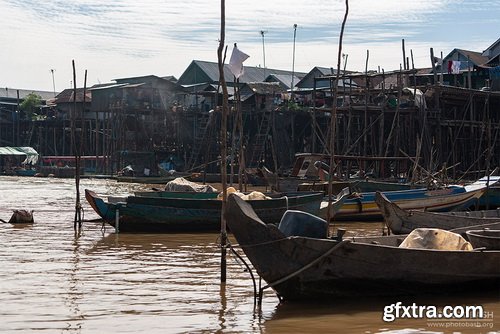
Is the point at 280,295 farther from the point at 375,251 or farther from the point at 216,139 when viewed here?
the point at 216,139

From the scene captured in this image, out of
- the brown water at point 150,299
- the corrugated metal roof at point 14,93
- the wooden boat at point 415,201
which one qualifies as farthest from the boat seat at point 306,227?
the corrugated metal roof at point 14,93

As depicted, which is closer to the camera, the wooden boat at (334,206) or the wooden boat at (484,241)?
the wooden boat at (484,241)

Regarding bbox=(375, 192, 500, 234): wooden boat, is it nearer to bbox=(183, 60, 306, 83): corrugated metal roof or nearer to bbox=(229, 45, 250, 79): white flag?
bbox=(229, 45, 250, 79): white flag

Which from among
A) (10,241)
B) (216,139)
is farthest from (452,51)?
(10,241)

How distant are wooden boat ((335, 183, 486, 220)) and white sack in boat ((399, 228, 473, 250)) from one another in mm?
9162

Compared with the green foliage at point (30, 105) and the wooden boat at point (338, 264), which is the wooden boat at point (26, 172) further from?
the wooden boat at point (338, 264)

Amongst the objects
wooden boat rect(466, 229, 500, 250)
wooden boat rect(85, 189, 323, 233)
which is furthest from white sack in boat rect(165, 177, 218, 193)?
wooden boat rect(466, 229, 500, 250)

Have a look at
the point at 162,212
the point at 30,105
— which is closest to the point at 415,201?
the point at 162,212

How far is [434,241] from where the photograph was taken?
389 inches

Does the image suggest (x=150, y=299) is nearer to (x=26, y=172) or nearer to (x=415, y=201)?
(x=415, y=201)

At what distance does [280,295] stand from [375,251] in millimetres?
1187

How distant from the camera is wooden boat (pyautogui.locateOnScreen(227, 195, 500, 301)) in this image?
8914mm

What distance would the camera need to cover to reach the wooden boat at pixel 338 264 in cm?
891

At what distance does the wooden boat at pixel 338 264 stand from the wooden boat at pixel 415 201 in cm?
979
